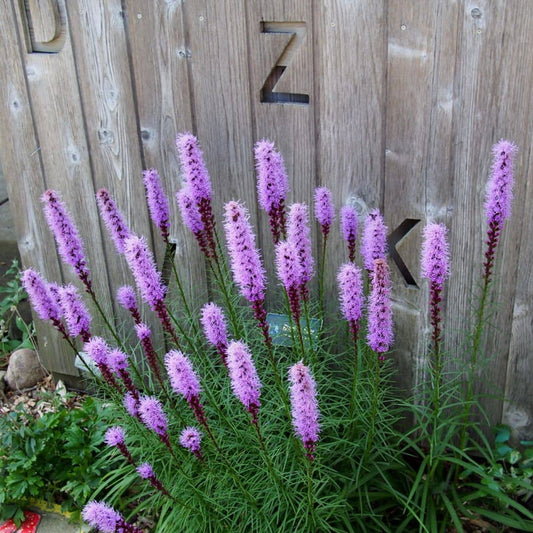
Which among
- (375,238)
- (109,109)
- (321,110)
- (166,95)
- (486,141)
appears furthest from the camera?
(109,109)

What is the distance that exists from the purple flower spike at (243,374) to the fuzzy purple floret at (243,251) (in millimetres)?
168

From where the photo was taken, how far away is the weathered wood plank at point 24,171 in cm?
299

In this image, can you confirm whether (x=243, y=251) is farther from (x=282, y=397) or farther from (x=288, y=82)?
(x=288, y=82)

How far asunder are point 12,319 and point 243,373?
2880mm

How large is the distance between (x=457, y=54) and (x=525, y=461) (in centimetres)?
153

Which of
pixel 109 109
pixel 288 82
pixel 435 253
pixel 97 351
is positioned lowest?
pixel 97 351

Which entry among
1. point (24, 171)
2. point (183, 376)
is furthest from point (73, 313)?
point (24, 171)

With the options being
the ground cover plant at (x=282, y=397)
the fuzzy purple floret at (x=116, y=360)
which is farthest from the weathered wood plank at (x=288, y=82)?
the fuzzy purple floret at (x=116, y=360)

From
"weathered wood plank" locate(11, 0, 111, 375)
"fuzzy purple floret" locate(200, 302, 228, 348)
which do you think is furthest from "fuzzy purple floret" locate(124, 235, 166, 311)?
"weathered wood plank" locate(11, 0, 111, 375)

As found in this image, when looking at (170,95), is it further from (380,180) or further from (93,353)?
(93,353)

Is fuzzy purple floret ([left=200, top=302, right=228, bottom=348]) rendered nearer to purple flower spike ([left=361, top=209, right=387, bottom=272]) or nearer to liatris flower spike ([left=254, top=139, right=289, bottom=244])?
liatris flower spike ([left=254, top=139, right=289, bottom=244])

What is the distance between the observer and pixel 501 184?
188 cm

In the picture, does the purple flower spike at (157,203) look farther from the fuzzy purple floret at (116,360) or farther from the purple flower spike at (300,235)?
the purple flower spike at (300,235)

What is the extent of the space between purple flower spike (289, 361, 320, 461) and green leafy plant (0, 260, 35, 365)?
8.16 ft
